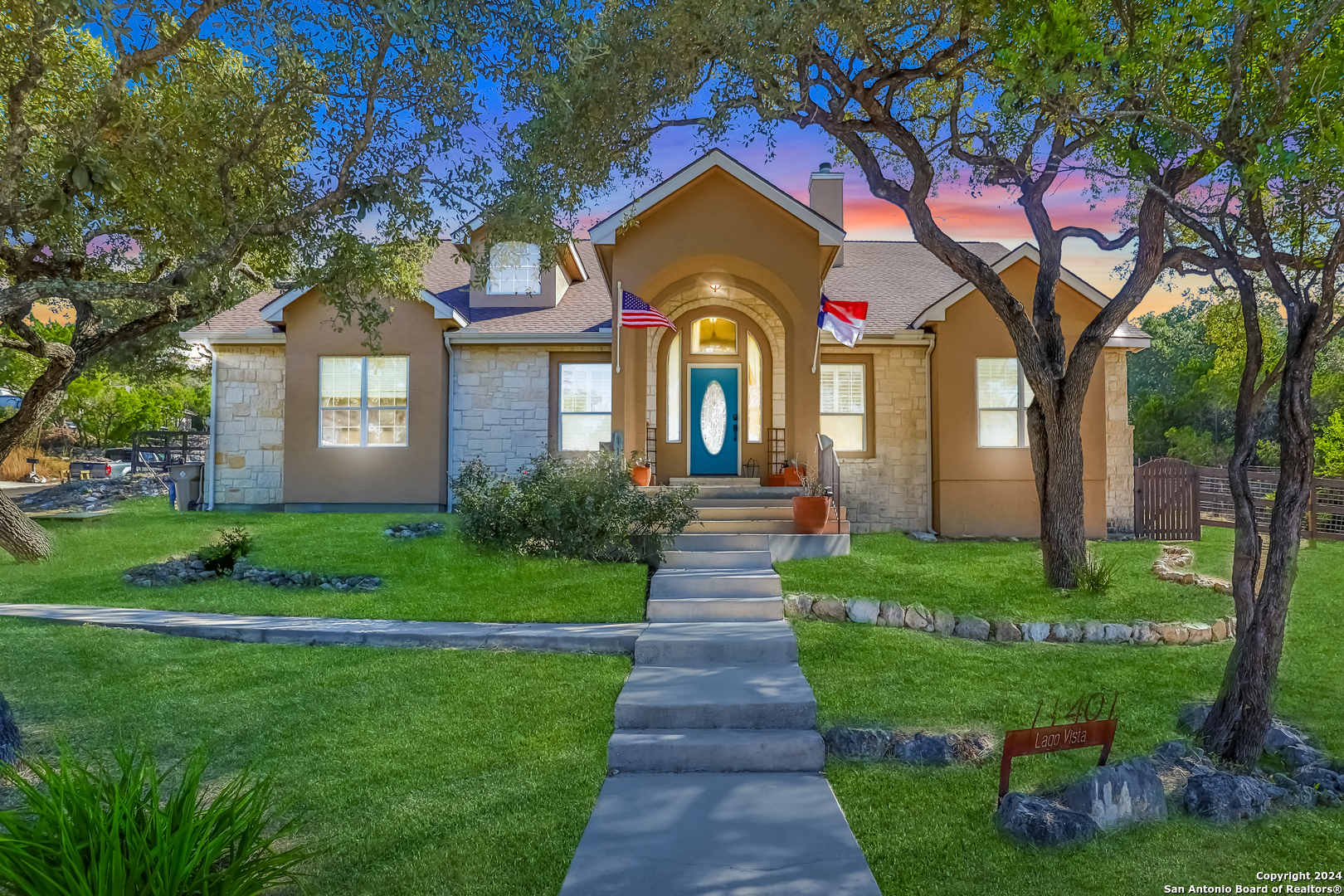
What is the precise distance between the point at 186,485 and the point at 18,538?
14.8 ft

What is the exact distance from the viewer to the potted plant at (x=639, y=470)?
12008mm

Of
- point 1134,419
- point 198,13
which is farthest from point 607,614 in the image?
point 1134,419

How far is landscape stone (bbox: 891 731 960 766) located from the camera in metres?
4.96

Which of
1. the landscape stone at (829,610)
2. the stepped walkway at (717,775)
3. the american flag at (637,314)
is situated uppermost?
the american flag at (637,314)

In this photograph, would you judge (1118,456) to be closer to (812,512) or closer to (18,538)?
(812,512)

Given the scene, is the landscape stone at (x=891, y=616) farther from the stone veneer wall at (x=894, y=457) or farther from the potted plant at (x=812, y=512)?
the stone veneer wall at (x=894, y=457)

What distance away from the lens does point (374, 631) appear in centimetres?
757

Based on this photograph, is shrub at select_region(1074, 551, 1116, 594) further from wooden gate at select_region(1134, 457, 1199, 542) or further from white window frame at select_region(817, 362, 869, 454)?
wooden gate at select_region(1134, 457, 1199, 542)

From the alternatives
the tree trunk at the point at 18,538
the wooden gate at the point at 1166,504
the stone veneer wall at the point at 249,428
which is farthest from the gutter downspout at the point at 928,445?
the tree trunk at the point at 18,538

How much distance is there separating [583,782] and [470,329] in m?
11.4

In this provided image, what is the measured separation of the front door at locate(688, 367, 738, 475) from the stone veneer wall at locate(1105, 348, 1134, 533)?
6.98 metres

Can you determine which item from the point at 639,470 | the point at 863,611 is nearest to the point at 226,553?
the point at 639,470

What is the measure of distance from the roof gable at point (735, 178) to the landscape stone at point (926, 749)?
893 cm

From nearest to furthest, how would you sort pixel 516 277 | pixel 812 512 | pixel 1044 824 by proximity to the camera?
pixel 1044 824, pixel 812 512, pixel 516 277
